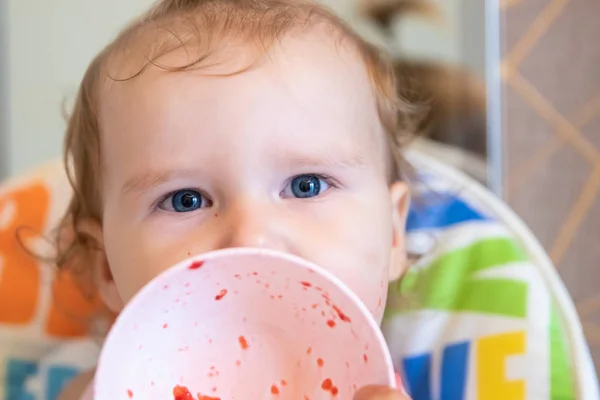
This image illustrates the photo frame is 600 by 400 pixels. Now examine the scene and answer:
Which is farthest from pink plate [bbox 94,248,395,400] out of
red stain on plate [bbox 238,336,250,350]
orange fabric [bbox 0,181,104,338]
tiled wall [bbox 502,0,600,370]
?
tiled wall [bbox 502,0,600,370]

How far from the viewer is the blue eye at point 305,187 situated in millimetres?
578

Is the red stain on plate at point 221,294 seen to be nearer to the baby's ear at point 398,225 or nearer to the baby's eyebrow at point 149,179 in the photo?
the baby's eyebrow at point 149,179

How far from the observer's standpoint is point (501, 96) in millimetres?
1324

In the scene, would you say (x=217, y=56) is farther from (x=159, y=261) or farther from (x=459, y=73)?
(x=459, y=73)

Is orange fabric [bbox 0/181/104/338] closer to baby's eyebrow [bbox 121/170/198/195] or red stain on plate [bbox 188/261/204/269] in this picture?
baby's eyebrow [bbox 121/170/198/195]

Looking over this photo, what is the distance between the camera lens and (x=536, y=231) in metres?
1.31

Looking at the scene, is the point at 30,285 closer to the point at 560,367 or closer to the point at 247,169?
the point at 247,169

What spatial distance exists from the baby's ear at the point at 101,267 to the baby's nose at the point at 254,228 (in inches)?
8.8

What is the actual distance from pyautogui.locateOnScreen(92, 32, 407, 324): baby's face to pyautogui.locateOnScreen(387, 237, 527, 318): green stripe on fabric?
192 millimetres

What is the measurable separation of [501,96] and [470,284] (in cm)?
63

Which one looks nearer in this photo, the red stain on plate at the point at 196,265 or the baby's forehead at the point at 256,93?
the red stain on plate at the point at 196,265

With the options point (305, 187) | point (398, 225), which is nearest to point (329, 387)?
point (305, 187)

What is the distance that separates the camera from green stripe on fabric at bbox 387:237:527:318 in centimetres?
76

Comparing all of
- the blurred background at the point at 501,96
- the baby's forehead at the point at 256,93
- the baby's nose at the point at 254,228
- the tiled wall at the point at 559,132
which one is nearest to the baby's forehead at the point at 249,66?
the baby's forehead at the point at 256,93
